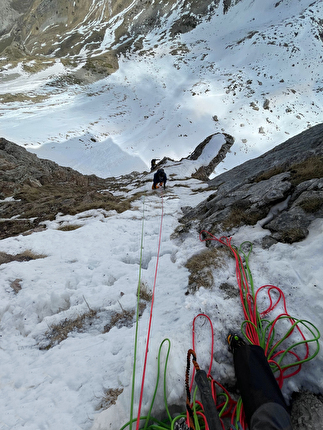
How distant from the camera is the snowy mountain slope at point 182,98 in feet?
71.7

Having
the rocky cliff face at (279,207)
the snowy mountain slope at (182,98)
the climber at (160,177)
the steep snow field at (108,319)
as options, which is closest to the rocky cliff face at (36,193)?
the climber at (160,177)

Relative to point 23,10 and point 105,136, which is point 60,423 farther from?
point 23,10

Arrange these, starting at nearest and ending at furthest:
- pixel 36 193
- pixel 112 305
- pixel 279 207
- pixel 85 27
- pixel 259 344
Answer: pixel 259 344
pixel 112 305
pixel 279 207
pixel 36 193
pixel 85 27

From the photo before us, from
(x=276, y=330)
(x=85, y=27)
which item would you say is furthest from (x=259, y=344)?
(x=85, y=27)

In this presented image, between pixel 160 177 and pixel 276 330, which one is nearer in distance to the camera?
pixel 276 330

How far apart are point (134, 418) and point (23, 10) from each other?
174 meters

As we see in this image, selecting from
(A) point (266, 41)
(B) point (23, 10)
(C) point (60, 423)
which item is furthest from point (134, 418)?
(B) point (23, 10)

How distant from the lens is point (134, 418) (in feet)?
6.77

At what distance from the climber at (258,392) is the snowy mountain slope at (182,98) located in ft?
61.3

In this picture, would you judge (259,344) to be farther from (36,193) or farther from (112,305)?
(36,193)

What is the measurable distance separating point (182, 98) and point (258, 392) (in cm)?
4072

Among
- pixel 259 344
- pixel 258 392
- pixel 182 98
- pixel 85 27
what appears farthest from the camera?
pixel 85 27

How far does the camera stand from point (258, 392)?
Answer: 184 cm

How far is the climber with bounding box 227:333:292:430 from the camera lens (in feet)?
5.37
